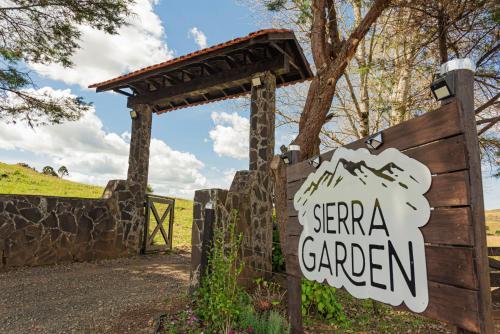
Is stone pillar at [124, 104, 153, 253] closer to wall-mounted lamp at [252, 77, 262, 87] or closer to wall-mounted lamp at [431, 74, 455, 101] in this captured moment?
wall-mounted lamp at [252, 77, 262, 87]

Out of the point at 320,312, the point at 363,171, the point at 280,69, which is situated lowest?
the point at 320,312

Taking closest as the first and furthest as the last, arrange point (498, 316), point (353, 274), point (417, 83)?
point (353, 274) → point (498, 316) → point (417, 83)

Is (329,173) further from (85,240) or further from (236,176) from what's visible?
(85,240)

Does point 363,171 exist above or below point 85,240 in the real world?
above

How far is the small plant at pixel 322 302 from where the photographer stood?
14.4 feet

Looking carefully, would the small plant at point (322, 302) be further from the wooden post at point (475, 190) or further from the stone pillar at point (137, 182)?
the stone pillar at point (137, 182)

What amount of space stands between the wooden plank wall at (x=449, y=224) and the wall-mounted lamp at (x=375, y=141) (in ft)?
0.99

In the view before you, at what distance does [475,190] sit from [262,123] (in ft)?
18.5

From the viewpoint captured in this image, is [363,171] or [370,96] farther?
[370,96]

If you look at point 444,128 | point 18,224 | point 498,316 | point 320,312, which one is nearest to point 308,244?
point 444,128

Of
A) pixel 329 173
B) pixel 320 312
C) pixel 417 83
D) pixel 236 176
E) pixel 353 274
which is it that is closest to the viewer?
pixel 353 274

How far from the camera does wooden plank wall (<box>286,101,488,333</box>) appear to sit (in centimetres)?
158

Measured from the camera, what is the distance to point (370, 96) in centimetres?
1022

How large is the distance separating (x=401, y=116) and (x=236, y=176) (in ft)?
14.2
